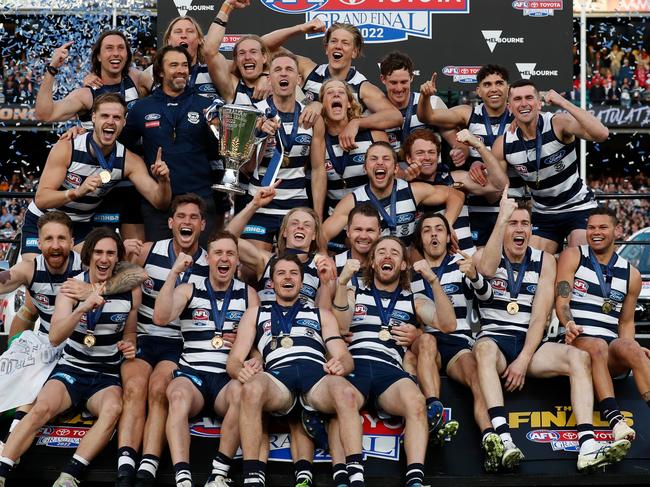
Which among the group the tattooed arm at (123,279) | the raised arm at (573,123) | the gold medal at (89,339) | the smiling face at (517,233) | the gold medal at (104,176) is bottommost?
the gold medal at (89,339)

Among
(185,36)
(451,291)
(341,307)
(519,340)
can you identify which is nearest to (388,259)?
(341,307)

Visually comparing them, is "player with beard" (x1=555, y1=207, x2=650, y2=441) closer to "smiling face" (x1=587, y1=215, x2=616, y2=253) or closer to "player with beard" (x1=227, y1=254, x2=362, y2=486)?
"smiling face" (x1=587, y1=215, x2=616, y2=253)

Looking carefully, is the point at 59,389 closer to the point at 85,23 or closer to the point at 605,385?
the point at 605,385

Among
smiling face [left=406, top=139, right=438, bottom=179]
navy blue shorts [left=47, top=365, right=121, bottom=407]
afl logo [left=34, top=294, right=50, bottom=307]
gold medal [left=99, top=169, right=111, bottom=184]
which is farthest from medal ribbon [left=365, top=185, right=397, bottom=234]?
afl logo [left=34, top=294, right=50, bottom=307]

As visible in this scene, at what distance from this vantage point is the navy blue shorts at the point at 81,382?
19.1ft

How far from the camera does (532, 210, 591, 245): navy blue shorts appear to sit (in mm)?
6781

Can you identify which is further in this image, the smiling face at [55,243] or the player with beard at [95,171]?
the player with beard at [95,171]

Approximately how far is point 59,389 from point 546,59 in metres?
5.20

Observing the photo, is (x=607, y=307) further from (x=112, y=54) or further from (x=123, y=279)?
(x=112, y=54)

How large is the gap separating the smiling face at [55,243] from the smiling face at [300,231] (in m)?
1.24

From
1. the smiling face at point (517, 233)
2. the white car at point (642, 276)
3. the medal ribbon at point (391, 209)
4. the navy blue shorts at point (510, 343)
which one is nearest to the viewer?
the navy blue shorts at point (510, 343)

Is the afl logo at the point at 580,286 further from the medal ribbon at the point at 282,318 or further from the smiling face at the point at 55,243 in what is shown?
the smiling face at the point at 55,243

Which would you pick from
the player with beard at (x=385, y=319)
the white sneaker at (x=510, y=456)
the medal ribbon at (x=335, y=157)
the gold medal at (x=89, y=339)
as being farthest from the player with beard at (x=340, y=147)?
the white sneaker at (x=510, y=456)

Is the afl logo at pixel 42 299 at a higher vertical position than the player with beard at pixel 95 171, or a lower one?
lower
